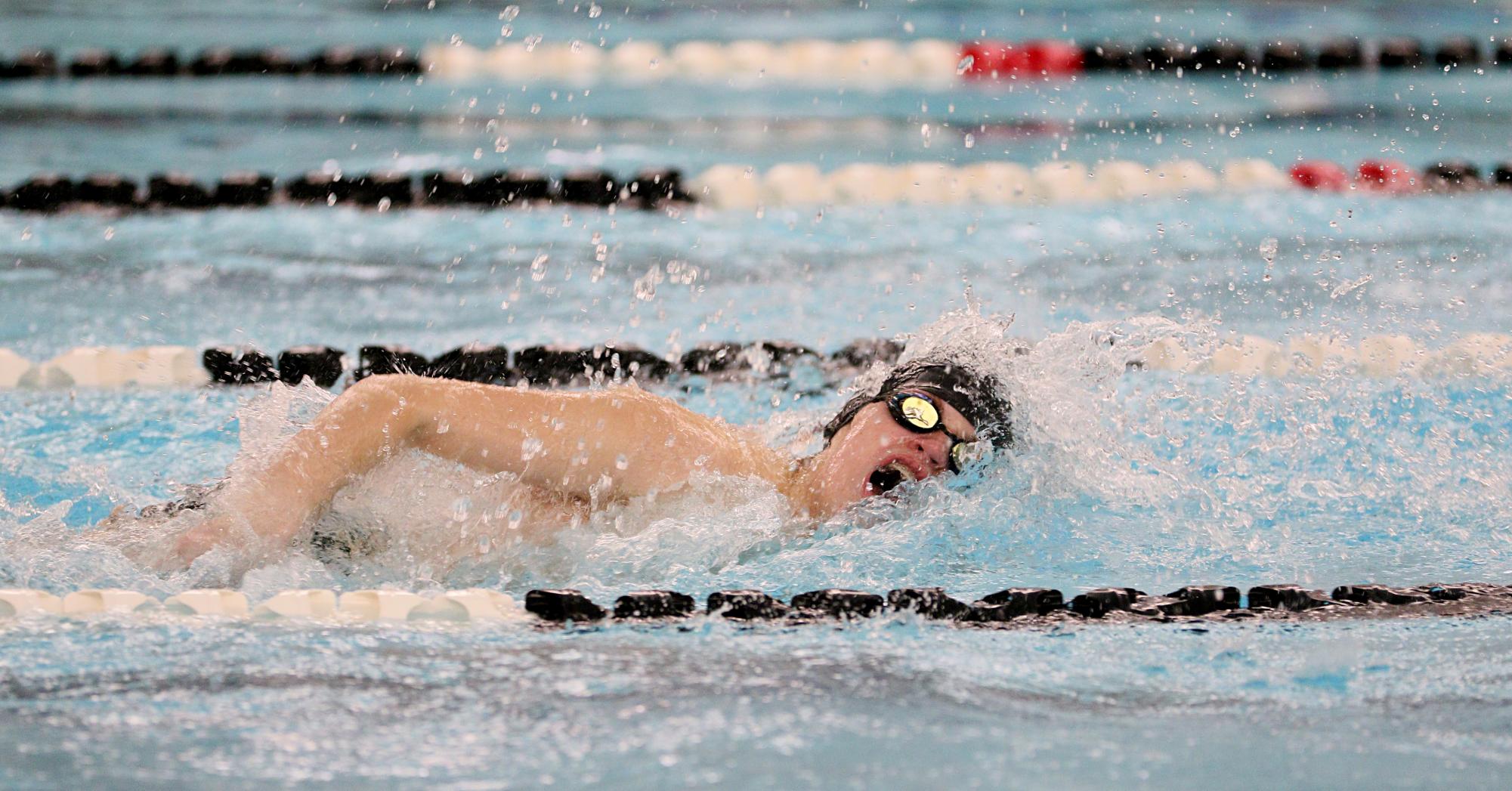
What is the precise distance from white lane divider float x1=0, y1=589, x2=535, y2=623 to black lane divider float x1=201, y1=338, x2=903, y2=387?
1.60 meters

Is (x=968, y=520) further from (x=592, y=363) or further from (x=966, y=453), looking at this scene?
(x=592, y=363)

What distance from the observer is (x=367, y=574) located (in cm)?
223

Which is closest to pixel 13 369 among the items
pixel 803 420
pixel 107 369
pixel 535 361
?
pixel 107 369

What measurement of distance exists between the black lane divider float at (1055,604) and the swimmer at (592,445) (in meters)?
0.21

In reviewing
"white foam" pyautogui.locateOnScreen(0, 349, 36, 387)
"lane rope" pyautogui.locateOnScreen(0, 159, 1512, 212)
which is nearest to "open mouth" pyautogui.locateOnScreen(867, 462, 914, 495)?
"white foam" pyautogui.locateOnScreen(0, 349, 36, 387)

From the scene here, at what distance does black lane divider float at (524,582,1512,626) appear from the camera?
6.79ft

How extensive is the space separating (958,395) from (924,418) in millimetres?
95

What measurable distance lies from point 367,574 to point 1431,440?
2.41 m

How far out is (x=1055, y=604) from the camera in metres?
2.16

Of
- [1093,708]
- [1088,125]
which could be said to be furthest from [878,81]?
[1093,708]

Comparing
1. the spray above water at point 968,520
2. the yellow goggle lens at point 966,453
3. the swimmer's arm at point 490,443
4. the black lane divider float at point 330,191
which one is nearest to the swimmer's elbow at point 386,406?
the swimmer's arm at point 490,443

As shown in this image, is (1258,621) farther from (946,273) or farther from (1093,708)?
(946,273)

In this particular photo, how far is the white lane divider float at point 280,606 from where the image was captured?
203 cm

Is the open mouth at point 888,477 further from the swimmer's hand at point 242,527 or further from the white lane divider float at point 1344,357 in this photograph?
the white lane divider float at point 1344,357
